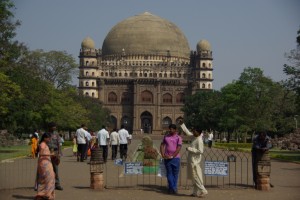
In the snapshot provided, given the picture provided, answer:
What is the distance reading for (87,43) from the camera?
110812 millimetres

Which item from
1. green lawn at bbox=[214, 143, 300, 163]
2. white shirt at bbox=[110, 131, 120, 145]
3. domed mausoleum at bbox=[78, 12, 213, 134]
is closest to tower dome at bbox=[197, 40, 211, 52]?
domed mausoleum at bbox=[78, 12, 213, 134]

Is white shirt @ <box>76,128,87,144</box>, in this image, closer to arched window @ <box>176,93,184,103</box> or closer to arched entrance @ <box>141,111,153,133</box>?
arched entrance @ <box>141,111,153,133</box>

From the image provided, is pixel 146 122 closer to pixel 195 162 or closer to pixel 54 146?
pixel 54 146

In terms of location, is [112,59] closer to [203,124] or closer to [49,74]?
[203,124]

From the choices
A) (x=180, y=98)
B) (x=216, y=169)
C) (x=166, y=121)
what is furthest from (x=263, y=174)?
(x=166, y=121)

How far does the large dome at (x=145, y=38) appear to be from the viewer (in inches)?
4409

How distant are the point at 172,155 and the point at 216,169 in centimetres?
146

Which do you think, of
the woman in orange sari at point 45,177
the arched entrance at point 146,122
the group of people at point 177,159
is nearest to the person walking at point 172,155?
the group of people at point 177,159

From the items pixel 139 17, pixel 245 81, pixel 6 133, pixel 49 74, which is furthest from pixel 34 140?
pixel 139 17

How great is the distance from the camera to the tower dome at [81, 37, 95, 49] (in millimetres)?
110188

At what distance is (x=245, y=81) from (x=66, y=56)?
19.2 metres

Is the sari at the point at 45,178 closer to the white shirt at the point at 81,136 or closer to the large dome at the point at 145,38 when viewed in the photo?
the white shirt at the point at 81,136

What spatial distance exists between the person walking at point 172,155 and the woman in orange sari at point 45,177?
9.67 ft

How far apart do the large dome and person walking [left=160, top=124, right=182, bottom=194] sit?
9761cm
